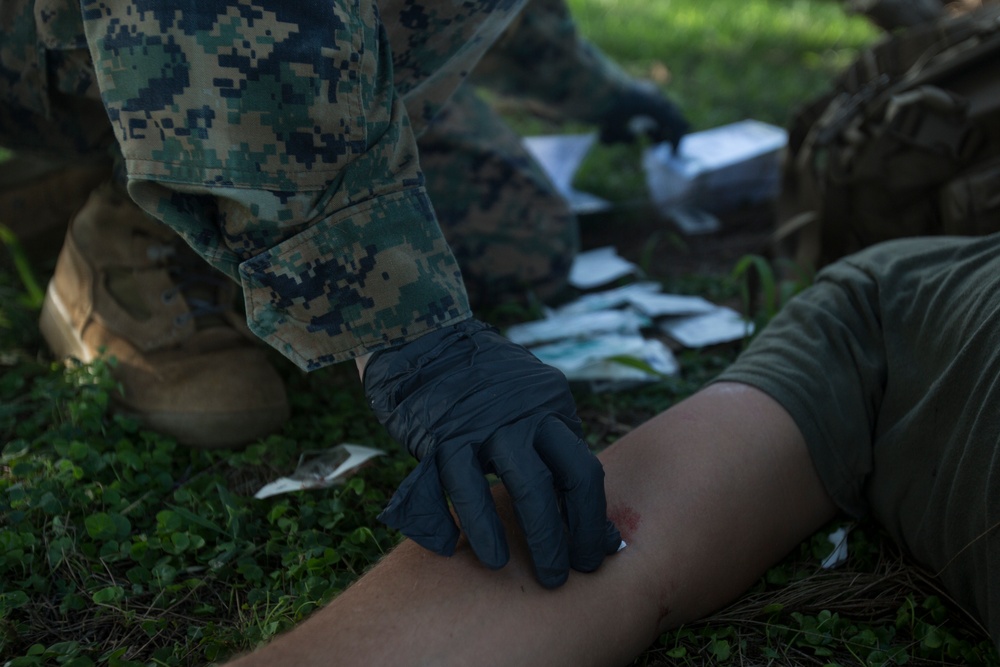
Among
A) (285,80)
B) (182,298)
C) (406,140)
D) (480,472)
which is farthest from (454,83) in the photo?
(480,472)

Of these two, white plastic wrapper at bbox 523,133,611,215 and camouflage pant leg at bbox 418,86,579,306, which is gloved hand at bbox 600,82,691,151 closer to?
white plastic wrapper at bbox 523,133,611,215

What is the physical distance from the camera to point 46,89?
1583mm

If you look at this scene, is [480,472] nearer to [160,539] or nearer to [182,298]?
[160,539]

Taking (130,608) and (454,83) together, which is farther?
(454,83)

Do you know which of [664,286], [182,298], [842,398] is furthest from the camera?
[664,286]

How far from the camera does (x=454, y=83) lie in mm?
1626

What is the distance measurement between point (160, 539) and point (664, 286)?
5.14 feet

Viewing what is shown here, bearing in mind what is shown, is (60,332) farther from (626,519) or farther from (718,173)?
(718,173)

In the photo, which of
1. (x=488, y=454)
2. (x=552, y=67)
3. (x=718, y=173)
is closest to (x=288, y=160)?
(x=488, y=454)

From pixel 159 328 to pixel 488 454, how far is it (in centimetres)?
96

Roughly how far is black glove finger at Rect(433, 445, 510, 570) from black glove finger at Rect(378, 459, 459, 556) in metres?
0.02

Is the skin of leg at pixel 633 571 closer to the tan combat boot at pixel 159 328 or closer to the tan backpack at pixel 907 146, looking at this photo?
the tan combat boot at pixel 159 328

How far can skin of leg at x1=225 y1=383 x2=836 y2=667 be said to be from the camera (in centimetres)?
102

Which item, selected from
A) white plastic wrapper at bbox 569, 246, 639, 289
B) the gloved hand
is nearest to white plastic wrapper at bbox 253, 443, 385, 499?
white plastic wrapper at bbox 569, 246, 639, 289
